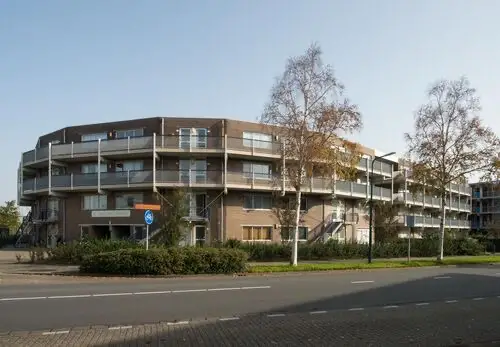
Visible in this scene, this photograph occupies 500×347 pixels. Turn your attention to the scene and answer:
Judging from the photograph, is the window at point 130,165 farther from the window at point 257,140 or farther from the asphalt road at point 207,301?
the asphalt road at point 207,301

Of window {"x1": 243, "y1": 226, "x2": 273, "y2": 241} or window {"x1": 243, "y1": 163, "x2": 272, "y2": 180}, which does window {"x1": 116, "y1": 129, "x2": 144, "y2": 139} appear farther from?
window {"x1": 243, "y1": 226, "x2": 273, "y2": 241}

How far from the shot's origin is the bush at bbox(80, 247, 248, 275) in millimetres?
22219

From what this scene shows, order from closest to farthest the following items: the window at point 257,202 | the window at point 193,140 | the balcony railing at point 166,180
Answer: the balcony railing at point 166,180, the window at point 193,140, the window at point 257,202

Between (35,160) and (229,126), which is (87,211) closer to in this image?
(35,160)

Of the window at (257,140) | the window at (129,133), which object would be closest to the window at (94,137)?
the window at (129,133)

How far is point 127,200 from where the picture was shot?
1754 inches

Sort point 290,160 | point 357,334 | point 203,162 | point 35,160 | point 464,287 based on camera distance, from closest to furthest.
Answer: point 357,334, point 464,287, point 290,160, point 203,162, point 35,160

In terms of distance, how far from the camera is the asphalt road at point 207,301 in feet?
34.6

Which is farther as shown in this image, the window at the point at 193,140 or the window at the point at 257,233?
the window at the point at 257,233

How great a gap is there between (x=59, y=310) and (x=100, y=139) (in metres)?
34.9

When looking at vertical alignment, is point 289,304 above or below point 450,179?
below

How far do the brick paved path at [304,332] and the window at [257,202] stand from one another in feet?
111

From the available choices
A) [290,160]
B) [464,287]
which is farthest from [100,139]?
[464,287]

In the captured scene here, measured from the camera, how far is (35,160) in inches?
1901
